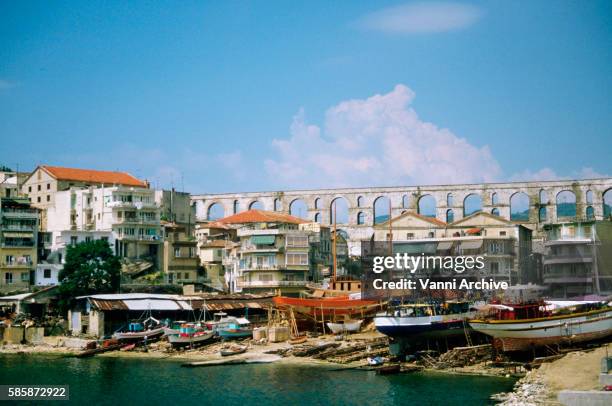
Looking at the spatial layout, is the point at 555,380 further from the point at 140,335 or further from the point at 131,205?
the point at 131,205

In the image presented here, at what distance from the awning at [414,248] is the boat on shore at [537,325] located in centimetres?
1777

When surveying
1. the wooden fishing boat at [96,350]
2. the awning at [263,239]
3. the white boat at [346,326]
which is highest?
the awning at [263,239]

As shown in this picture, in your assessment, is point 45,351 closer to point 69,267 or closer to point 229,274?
point 69,267

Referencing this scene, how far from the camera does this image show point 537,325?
128 feet

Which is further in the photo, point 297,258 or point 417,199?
point 417,199

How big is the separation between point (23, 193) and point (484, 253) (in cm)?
4496

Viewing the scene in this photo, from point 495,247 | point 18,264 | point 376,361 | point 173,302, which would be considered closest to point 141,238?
point 18,264

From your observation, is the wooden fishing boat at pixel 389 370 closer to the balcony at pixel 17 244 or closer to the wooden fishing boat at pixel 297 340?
the wooden fishing boat at pixel 297 340

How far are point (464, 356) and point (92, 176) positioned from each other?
4816 cm

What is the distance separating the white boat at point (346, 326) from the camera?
2008 inches

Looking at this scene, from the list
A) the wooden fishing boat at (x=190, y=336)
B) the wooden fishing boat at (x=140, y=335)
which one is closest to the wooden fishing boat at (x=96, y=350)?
the wooden fishing boat at (x=140, y=335)

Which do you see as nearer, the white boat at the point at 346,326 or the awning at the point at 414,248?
the white boat at the point at 346,326

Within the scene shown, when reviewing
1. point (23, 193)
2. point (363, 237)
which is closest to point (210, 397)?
point (23, 193)

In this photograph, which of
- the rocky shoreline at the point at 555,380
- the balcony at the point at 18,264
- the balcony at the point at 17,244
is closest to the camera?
the rocky shoreline at the point at 555,380
